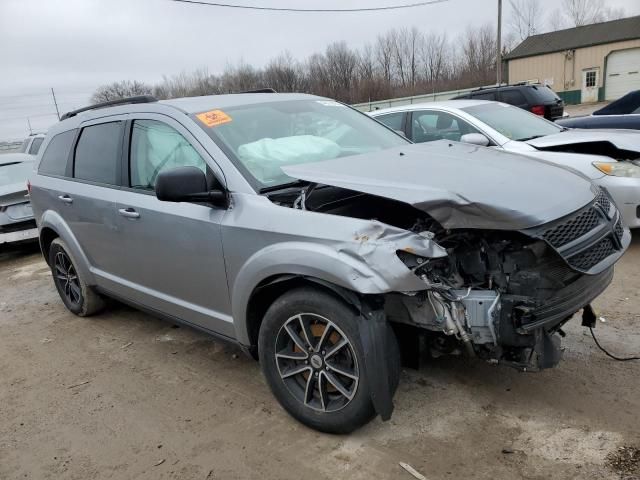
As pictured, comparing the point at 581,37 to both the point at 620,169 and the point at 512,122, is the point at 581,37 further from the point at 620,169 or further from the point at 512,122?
the point at 620,169

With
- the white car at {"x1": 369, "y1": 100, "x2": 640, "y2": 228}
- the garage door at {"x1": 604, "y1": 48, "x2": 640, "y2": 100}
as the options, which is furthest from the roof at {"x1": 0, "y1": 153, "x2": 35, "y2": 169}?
the garage door at {"x1": 604, "y1": 48, "x2": 640, "y2": 100}

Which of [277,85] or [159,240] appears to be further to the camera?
[277,85]

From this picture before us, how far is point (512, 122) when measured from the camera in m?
6.82

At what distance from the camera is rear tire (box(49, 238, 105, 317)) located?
4.89 meters

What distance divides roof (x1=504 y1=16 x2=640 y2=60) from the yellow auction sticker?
44335 mm

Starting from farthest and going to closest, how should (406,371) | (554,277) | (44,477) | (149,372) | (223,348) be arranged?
(223,348)
(149,372)
(406,371)
(44,477)
(554,277)

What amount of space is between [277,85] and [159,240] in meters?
62.3

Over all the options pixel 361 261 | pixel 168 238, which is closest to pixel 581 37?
pixel 168 238

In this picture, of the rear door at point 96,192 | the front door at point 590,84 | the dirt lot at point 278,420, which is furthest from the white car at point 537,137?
the front door at point 590,84

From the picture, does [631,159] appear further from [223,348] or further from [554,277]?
[223,348]

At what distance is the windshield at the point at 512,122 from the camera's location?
6543 millimetres

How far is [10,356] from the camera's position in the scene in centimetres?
452

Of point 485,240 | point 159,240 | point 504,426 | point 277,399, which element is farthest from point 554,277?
point 159,240

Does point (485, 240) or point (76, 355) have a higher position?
point (485, 240)
